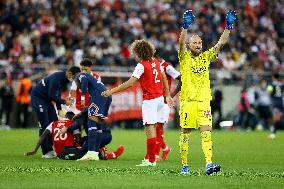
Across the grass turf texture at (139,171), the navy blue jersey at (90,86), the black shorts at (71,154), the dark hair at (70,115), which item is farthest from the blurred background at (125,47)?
the navy blue jersey at (90,86)

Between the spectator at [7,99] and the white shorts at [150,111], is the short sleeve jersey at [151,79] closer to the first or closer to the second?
the white shorts at [150,111]

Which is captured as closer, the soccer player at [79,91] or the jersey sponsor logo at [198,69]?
the jersey sponsor logo at [198,69]

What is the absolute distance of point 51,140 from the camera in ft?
66.4

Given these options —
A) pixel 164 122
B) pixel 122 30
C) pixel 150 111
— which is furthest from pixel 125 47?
pixel 150 111

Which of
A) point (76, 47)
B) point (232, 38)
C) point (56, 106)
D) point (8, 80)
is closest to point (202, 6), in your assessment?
point (232, 38)

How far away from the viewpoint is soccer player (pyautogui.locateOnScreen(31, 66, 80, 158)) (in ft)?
66.2

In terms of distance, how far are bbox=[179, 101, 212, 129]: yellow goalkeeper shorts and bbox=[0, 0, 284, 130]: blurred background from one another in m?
18.0

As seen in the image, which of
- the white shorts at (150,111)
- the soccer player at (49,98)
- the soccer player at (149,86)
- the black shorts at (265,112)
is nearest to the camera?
the soccer player at (149,86)

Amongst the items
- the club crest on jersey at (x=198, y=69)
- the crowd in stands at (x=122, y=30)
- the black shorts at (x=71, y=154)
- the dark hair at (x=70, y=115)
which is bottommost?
the black shorts at (x=71, y=154)

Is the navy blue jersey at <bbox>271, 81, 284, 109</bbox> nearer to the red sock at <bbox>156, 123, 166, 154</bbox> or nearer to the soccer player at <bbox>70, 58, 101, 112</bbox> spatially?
the red sock at <bbox>156, 123, 166, 154</bbox>

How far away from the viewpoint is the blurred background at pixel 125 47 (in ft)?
118

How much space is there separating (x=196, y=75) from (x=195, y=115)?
67 centimetres

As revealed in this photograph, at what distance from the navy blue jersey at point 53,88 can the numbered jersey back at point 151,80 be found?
10.0ft

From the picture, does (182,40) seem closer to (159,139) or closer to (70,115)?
(159,139)
